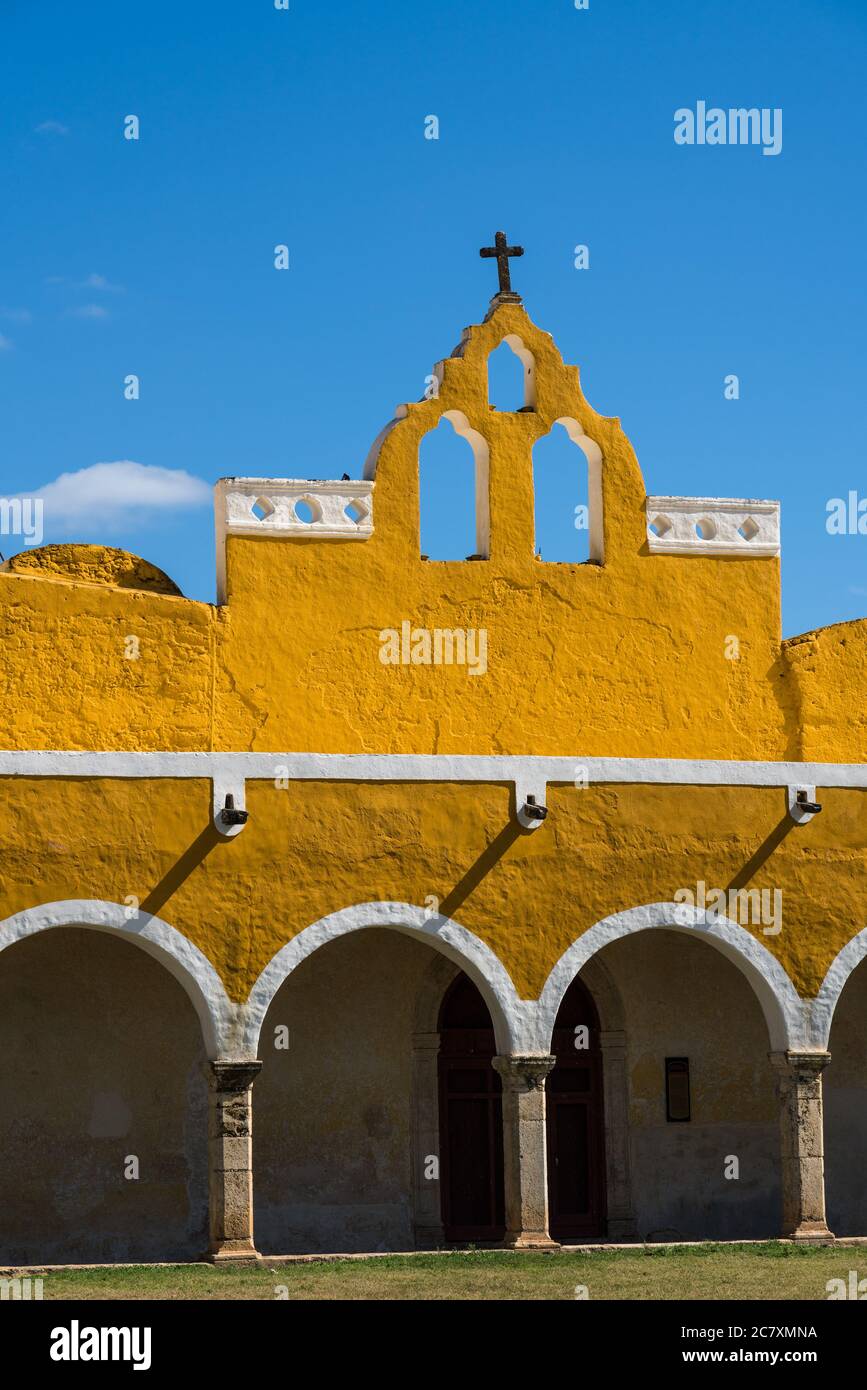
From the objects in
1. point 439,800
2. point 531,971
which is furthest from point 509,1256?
point 439,800

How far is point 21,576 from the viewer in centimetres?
1603

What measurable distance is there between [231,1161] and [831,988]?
15.5 ft

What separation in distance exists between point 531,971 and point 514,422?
4.03 m

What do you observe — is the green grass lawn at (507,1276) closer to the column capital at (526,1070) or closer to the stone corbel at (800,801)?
the column capital at (526,1070)

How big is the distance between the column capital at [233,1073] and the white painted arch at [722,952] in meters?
2.21

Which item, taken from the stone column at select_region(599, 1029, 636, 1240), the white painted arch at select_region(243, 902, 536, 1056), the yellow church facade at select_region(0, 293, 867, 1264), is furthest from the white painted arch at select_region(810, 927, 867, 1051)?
the white painted arch at select_region(243, 902, 536, 1056)

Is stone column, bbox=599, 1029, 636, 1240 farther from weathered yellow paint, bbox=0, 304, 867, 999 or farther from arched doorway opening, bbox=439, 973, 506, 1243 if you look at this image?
weathered yellow paint, bbox=0, 304, 867, 999

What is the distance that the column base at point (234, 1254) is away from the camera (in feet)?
51.5

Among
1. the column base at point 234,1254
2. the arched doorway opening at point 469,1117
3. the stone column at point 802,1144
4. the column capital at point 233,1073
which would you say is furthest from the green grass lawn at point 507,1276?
the arched doorway opening at point 469,1117

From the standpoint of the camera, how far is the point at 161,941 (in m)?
15.9

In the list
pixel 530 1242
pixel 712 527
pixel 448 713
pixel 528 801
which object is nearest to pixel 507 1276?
pixel 530 1242

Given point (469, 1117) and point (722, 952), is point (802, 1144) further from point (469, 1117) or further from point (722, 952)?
point (469, 1117)

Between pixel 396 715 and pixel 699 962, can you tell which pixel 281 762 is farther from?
pixel 699 962

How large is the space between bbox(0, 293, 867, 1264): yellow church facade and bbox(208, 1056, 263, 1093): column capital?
0.03 meters
